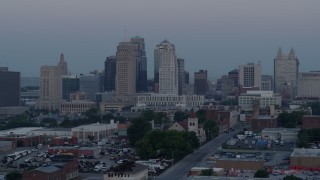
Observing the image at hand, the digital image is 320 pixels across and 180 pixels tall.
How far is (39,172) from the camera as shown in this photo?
1784 cm

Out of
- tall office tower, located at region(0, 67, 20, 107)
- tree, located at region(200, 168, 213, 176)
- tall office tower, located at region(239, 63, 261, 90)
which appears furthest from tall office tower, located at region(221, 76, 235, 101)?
tree, located at region(200, 168, 213, 176)

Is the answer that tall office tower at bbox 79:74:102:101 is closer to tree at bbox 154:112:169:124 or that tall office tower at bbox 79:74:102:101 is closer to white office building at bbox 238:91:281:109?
white office building at bbox 238:91:281:109

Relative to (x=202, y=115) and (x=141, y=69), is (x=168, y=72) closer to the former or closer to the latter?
(x=141, y=69)

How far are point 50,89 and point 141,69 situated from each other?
10.3 metres

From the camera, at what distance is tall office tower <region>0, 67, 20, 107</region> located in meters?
49.7

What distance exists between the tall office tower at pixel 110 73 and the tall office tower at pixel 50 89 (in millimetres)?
6594

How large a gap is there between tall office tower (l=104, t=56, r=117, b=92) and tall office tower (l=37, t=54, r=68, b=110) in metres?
6.59

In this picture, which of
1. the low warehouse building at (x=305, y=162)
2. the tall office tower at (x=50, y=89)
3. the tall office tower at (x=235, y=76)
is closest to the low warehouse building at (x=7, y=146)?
the low warehouse building at (x=305, y=162)

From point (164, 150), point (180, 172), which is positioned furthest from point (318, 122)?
point (180, 172)

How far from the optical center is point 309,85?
62688mm

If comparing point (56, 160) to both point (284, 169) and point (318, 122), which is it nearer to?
point (284, 169)

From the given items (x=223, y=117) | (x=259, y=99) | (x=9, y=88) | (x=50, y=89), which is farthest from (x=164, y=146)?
(x=50, y=89)

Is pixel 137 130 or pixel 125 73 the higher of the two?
pixel 125 73

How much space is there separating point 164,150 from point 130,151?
261cm
